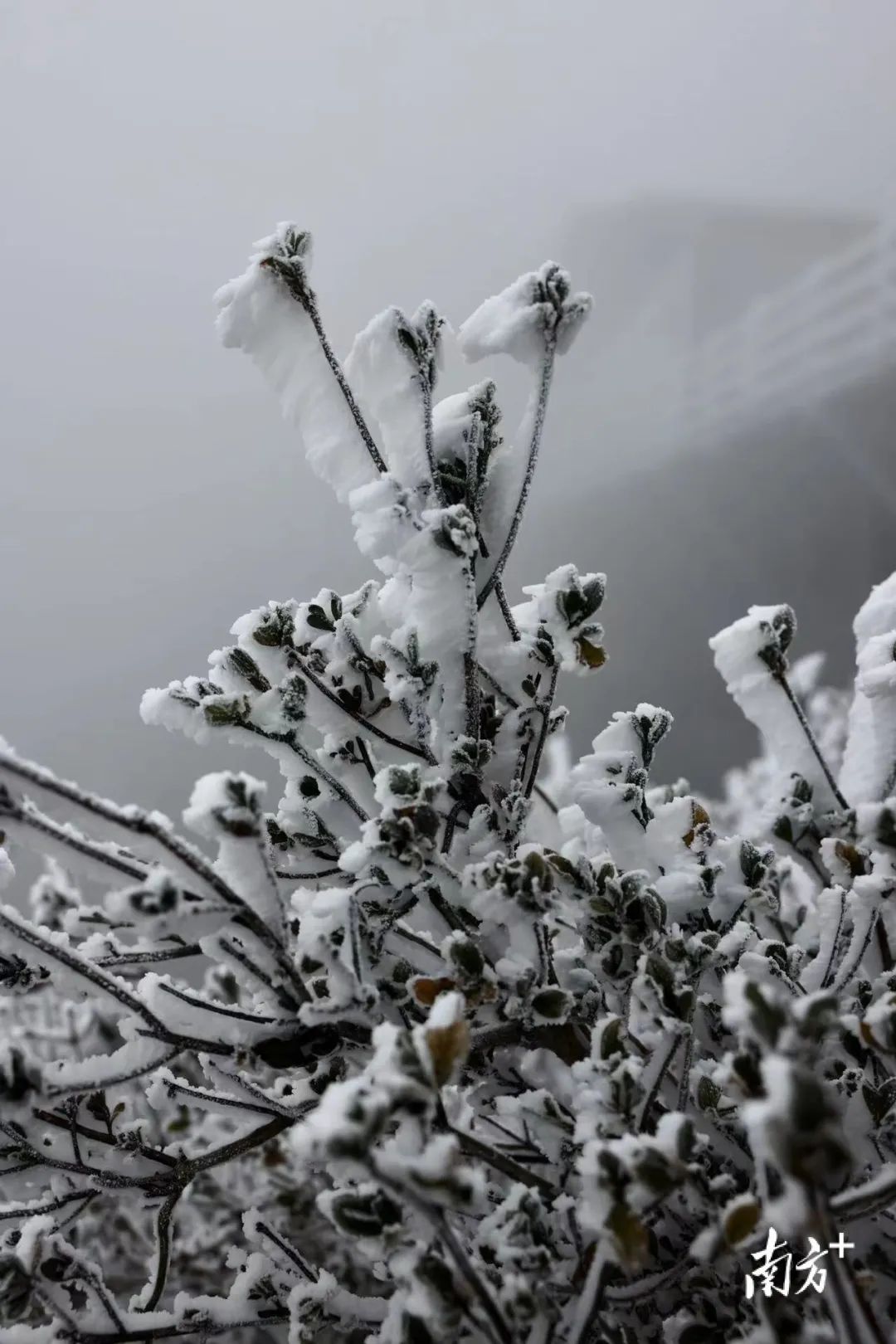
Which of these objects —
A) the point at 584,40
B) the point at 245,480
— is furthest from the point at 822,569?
the point at 245,480

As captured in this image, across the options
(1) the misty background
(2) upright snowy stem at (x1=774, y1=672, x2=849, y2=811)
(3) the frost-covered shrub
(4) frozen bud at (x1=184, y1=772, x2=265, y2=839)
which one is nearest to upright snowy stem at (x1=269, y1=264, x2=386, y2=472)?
(3) the frost-covered shrub

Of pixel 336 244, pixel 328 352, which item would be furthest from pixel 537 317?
pixel 336 244

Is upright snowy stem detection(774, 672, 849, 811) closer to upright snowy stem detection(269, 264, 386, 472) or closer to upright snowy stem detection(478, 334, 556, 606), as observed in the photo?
upright snowy stem detection(478, 334, 556, 606)

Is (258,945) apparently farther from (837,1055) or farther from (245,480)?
(245,480)

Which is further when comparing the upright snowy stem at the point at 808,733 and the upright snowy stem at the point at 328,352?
the upright snowy stem at the point at 808,733

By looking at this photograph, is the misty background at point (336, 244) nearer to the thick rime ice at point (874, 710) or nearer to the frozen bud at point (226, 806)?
the thick rime ice at point (874, 710)


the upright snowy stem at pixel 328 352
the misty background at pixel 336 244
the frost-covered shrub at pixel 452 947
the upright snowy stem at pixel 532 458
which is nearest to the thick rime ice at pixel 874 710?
the frost-covered shrub at pixel 452 947
